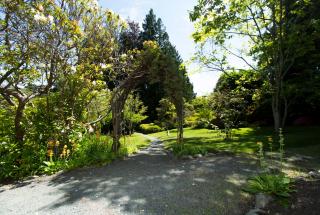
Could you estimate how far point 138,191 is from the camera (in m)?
4.11

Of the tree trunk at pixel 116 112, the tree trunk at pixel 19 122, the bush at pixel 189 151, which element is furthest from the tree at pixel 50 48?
the bush at pixel 189 151

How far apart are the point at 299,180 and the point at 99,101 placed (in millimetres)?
9135

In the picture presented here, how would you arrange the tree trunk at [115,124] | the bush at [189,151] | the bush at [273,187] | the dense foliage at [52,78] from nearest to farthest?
the bush at [273,187], the dense foliage at [52,78], the bush at [189,151], the tree trunk at [115,124]

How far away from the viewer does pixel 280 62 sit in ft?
39.0

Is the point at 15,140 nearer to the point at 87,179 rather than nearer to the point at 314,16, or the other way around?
the point at 87,179

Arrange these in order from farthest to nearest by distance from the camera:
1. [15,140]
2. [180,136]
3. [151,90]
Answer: [151,90] < [180,136] < [15,140]

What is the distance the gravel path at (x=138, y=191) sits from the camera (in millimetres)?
3475

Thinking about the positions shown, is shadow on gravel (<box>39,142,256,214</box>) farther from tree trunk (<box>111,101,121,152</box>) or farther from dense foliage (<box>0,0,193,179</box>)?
tree trunk (<box>111,101,121,152</box>)

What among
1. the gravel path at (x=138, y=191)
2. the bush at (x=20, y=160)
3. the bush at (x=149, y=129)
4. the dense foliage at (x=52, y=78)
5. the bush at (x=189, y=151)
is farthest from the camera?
the bush at (x=149, y=129)

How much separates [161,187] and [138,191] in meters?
0.41

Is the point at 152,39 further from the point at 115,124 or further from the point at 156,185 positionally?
the point at 156,185

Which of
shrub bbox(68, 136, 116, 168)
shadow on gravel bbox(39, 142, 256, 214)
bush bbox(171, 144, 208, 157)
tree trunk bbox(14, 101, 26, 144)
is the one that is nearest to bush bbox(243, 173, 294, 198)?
shadow on gravel bbox(39, 142, 256, 214)

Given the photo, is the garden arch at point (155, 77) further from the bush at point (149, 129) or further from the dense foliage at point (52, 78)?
the bush at point (149, 129)

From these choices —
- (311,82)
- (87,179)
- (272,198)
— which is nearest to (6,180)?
(87,179)
